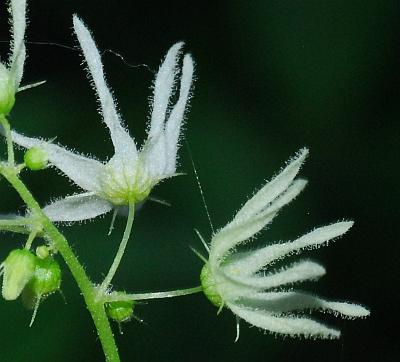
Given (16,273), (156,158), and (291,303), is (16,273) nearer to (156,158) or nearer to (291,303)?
(156,158)

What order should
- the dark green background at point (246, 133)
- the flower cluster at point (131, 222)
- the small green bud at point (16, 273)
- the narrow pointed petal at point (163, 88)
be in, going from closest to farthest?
the small green bud at point (16, 273) → the flower cluster at point (131, 222) → the narrow pointed petal at point (163, 88) → the dark green background at point (246, 133)

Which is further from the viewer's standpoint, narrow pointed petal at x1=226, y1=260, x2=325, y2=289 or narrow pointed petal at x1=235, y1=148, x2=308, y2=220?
narrow pointed petal at x1=235, y1=148, x2=308, y2=220

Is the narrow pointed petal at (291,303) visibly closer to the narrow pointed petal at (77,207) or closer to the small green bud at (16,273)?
the narrow pointed petal at (77,207)

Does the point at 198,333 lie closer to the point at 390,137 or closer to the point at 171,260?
the point at 171,260

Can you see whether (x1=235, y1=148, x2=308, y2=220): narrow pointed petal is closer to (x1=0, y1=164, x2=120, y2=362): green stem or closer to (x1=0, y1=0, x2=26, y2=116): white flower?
(x1=0, y1=164, x2=120, y2=362): green stem

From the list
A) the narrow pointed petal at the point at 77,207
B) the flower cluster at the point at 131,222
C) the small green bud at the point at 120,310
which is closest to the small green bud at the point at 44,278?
the flower cluster at the point at 131,222

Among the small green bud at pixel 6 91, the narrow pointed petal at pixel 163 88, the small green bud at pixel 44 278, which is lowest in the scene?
the small green bud at pixel 44 278

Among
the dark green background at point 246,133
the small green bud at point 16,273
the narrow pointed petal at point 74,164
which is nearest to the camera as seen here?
the small green bud at point 16,273

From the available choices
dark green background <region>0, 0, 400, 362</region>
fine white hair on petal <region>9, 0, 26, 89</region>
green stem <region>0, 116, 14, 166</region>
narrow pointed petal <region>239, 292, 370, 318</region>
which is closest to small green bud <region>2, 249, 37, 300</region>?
green stem <region>0, 116, 14, 166</region>
